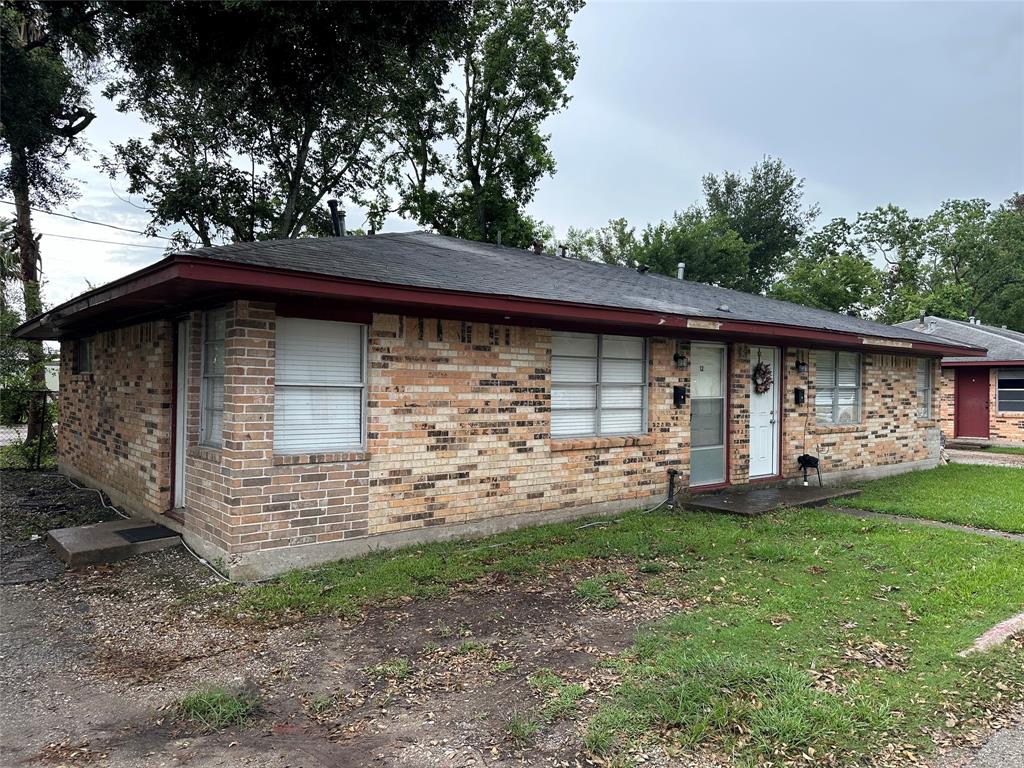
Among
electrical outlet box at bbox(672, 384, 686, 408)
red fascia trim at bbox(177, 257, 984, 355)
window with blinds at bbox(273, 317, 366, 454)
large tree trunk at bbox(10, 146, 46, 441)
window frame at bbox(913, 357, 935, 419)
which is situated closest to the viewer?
red fascia trim at bbox(177, 257, 984, 355)

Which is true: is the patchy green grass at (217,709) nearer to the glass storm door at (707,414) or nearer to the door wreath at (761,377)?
the glass storm door at (707,414)

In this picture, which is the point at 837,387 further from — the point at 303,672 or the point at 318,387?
the point at 303,672

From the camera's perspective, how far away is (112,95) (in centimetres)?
1598

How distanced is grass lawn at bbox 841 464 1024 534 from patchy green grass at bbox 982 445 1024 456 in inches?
197

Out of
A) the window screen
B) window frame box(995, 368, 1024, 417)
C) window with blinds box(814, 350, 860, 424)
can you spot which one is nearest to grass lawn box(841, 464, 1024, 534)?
window with blinds box(814, 350, 860, 424)

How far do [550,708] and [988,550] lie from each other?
18.0ft

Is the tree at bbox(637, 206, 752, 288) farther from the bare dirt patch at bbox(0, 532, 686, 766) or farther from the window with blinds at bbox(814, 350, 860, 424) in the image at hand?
the bare dirt patch at bbox(0, 532, 686, 766)

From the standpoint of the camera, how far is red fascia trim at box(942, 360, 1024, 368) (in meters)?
18.0

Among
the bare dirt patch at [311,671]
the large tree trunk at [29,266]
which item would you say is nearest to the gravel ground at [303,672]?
the bare dirt patch at [311,671]

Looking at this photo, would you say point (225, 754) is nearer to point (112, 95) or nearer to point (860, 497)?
point (860, 497)

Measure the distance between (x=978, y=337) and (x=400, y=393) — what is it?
855 inches

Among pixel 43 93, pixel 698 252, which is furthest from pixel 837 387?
pixel 698 252

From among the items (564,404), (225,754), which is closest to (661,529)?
(564,404)

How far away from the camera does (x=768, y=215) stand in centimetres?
3859
